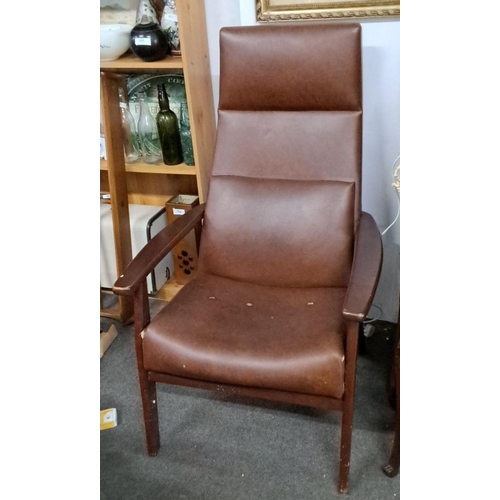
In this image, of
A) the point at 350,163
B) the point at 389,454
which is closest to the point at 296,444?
the point at 389,454

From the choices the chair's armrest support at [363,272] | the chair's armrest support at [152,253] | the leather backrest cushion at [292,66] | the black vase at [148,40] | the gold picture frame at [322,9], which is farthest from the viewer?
the black vase at [148,40]

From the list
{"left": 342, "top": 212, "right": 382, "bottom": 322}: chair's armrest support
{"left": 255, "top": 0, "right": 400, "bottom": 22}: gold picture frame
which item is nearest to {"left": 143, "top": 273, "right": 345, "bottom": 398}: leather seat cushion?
{"left": 342, "top": 212, "right": 382, "bottom": 322}: chair's armrest support

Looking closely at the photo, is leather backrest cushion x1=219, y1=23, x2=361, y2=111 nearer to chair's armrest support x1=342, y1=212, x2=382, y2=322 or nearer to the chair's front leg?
chair's armrest support x1=342, y1=212, x2=382, y2=322

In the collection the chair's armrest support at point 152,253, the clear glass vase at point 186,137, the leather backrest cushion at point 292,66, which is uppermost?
the leather backrest cushion at point 292,66

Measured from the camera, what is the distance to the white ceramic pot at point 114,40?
6.06 feet

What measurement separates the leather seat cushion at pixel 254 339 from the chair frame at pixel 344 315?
28 mm

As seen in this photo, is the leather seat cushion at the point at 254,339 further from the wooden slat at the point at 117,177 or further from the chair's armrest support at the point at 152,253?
the wooden slat at the point at 117,177

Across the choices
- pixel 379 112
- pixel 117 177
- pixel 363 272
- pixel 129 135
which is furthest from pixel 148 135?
pixel 363 272

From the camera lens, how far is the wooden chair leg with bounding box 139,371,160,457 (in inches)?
57.4

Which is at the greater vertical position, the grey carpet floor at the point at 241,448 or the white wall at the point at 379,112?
the white wall at the point at 379,112

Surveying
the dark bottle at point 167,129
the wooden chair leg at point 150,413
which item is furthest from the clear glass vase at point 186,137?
the wooden chair leg at point 150,413
